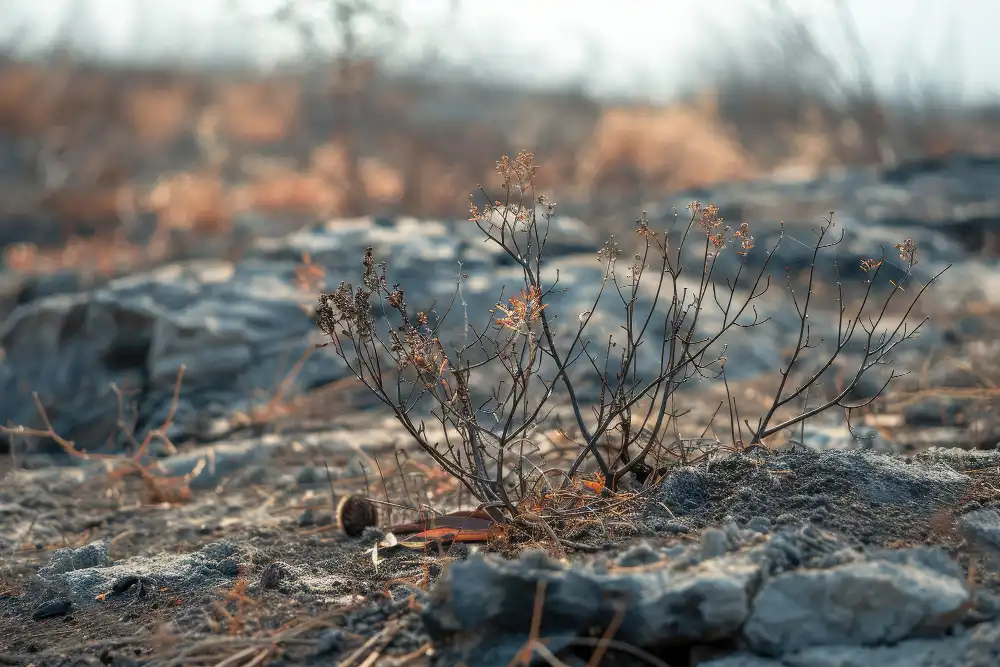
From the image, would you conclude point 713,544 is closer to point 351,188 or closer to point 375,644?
point 375,644

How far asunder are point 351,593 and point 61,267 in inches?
278

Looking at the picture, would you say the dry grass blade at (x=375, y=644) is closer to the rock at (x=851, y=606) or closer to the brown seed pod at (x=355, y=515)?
the rock at (x=851, y=606)

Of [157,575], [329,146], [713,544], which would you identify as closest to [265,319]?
[157,575]

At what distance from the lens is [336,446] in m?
5.10

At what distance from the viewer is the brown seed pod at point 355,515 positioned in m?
3.31

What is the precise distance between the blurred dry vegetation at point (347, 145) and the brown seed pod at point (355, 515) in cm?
601

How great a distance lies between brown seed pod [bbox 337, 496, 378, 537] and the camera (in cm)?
331

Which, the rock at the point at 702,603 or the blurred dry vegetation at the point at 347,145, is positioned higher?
the blurred dry vegetation at the point at 347,145

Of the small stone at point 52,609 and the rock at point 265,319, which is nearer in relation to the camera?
A: the small stone at point 52,609

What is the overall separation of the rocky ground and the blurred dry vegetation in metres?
2.85

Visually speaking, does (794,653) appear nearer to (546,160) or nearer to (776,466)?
(776,466)

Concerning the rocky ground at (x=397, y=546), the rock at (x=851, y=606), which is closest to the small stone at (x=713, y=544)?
the rocky ground at (x=397, y=546)

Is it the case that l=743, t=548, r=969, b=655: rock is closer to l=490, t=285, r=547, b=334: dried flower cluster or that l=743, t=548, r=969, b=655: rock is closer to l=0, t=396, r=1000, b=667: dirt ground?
l=0, t=396, r=1000, b=667: dirt ground

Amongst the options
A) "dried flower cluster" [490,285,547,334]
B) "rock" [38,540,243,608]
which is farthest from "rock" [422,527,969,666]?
"rock" [38,540,243,608]
